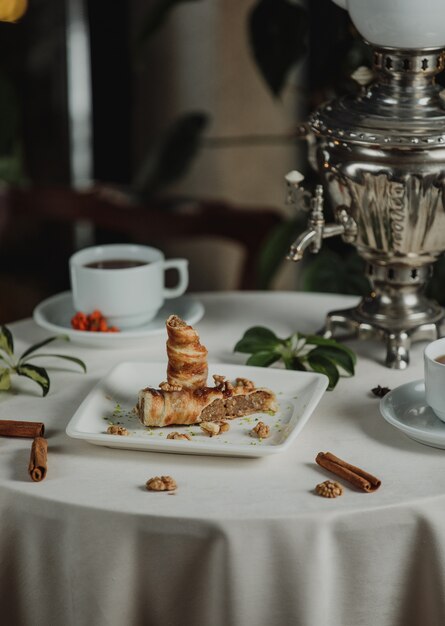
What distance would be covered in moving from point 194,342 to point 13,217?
1963mm

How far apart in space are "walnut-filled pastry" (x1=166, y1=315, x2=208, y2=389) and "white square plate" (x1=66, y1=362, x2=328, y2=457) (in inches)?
2.5

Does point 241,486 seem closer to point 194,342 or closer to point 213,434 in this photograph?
point 213,434

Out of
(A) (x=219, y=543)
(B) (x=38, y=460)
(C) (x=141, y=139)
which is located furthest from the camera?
(C) (x=141, y=139)

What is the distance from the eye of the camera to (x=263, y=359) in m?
1.61

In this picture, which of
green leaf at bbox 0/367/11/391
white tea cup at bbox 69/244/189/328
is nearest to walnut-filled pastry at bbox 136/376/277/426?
green leaf at bbox 0/367/11/391

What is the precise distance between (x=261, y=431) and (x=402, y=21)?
0.64m

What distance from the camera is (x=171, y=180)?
3.09 metres

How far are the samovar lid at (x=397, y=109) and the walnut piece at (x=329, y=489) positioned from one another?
0.57 meters

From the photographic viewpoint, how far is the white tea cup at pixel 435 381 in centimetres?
134

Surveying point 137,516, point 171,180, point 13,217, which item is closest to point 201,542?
point 137,516

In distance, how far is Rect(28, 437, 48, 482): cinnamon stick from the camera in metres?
1.26

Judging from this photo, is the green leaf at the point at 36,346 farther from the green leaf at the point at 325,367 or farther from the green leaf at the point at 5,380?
the green leaf at the point at 325,367

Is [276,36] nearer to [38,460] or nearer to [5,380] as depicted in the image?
[5,380]

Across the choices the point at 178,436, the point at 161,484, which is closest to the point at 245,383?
the point at 178,436
